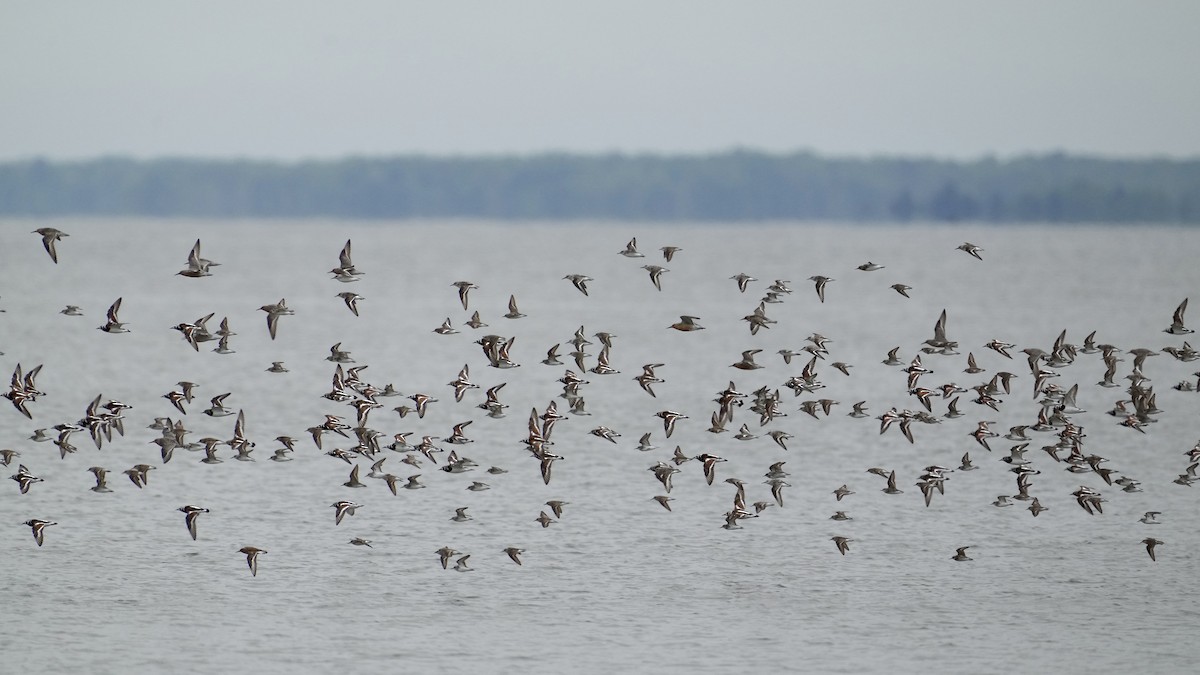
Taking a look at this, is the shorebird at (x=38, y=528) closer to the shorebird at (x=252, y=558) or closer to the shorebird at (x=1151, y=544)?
the shorebird at (x=252, y=558)

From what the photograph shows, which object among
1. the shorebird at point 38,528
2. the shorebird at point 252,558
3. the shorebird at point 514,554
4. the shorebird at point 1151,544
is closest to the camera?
the shorebird at point 252,558

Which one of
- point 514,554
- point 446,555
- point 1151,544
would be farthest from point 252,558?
point 1151,544

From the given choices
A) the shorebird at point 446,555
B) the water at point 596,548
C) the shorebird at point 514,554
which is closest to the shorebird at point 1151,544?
the water at point 596,548

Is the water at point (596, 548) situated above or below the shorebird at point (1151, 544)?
below

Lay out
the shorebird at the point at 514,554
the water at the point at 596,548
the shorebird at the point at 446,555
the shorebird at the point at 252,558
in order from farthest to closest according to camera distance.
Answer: the shorebird at the point at 514,554
the shorebird at the point at 446,555
the shorebird at the point at 252,558
the water at the point at 596,548

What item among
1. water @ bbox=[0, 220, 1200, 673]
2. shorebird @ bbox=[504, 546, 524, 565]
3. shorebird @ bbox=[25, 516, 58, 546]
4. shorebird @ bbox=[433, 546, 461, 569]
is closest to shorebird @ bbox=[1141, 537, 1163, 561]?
water @ bbox=[0, 220, 1200, 673]

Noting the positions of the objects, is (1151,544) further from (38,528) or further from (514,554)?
(38,528)

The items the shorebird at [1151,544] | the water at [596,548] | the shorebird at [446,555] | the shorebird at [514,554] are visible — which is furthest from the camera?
the shorebird at [1151,544]

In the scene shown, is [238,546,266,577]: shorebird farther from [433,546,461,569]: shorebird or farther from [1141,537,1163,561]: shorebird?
[1141,537,1163,561]: shorebird

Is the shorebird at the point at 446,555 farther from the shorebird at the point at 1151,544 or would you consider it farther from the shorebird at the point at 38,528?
the shorebird at the point at 1151,544

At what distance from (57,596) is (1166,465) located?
92.1 ft

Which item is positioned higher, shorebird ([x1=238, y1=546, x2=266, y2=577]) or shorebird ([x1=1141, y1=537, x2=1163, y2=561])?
shorebird ([x1=1141, y1=537, x2=1163, y2=561])

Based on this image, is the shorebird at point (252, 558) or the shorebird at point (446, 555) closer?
the shorebird at point (252, 558)

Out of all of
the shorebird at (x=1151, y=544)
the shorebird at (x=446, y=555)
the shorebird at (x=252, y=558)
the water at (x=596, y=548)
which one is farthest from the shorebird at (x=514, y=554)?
the shorebird at (x=1151, y=544)
